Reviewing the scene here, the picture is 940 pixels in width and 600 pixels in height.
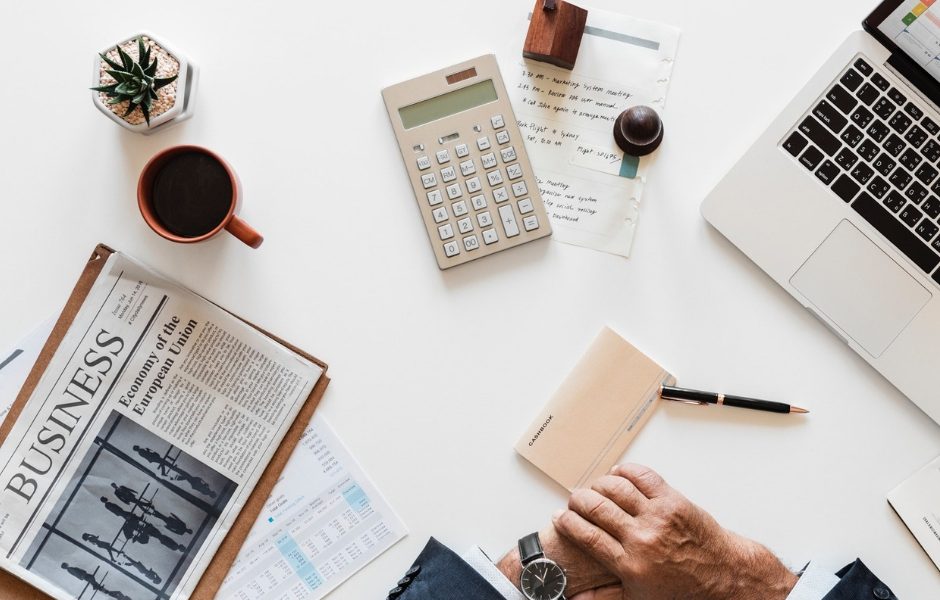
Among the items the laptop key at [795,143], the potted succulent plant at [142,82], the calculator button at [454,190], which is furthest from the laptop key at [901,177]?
the potted succulent plant at [142,82]

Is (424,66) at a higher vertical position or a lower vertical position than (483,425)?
higher

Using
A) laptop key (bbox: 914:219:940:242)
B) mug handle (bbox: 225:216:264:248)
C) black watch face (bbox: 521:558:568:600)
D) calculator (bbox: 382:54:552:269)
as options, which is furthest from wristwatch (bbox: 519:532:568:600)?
laptop key (bbox: 914:219:940:242)

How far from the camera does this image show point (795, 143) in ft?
2.63

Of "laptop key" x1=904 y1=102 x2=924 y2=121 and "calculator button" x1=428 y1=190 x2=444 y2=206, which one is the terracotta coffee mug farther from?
"laptop key" x1=904 y1=102 x2=924 y2=121

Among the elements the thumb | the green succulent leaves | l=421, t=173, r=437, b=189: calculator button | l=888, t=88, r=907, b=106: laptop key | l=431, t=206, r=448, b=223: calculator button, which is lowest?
the thumb

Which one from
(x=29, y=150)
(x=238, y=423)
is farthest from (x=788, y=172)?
(x=29, y=150)

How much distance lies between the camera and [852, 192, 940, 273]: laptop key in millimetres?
788

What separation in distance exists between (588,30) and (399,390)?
0.50 meters

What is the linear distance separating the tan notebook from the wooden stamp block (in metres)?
0.34

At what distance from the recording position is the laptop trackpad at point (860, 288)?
798mm

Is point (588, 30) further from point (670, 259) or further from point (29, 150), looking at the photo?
point (29, 150)

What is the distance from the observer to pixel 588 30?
0.83 m

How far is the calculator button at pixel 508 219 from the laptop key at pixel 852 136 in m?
0.39

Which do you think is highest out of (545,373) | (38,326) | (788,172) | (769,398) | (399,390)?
(788,172)
